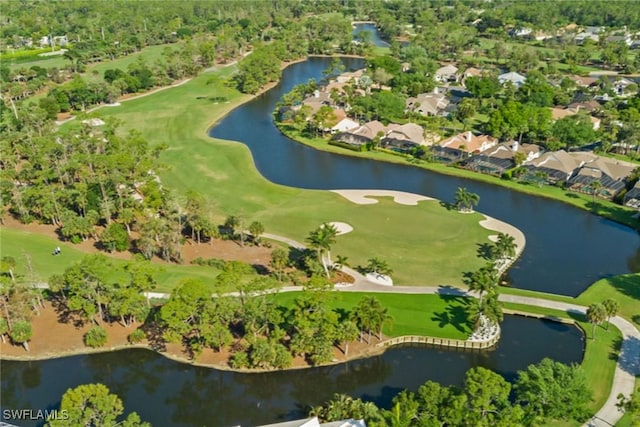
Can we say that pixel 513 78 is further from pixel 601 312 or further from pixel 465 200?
pixel 601 312

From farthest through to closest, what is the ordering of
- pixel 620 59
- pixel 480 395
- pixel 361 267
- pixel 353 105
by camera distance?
pixel 620 59
pixel 353 105
pixel 361 267
pixel 480 395

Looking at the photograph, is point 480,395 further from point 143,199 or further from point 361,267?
point 143,199

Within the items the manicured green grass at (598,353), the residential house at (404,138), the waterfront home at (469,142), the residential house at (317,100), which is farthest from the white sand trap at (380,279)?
the residential house at (317,100)

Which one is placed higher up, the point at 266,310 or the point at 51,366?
the point at 266,310

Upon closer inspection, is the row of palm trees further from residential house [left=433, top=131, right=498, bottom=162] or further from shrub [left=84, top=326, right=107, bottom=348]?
residential house [left=433, top=131, right=498, bottom=162]

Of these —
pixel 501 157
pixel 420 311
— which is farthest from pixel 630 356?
pixel 501 157

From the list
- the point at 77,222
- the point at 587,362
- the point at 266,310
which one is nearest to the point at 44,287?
the point at 77,222

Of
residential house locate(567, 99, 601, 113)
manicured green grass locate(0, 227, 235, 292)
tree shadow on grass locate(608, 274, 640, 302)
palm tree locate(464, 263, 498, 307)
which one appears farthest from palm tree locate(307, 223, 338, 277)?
residential house locate(567, 99, 601, 113)
